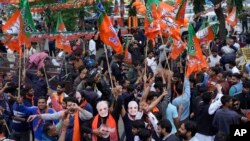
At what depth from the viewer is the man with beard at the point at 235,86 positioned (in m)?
9.52

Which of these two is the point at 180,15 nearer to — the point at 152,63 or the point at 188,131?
the point at 152,63

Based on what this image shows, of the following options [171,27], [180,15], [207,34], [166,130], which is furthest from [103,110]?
[207,34]

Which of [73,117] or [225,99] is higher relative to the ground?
[225,99]

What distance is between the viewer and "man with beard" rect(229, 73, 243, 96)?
952 centimetres

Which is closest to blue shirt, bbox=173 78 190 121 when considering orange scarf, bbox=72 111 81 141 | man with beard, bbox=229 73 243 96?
man with beard, bbox=229 73 243 96

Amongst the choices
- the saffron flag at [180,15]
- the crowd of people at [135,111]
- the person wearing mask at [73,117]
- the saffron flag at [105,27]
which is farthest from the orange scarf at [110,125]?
the saffron flag at [180,15]

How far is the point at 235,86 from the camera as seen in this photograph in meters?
9.65

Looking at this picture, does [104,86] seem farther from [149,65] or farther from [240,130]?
[240,130]

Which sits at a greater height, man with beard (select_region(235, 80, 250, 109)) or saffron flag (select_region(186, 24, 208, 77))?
saffron flag (select_region(186, 24, 208, 77))

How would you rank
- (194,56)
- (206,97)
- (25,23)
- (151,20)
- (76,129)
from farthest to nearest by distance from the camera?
(151,20), (25,23), (194,56), (206,97), (76,129)

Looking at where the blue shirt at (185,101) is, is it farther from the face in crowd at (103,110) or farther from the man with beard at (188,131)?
the man with beard at (188,131)

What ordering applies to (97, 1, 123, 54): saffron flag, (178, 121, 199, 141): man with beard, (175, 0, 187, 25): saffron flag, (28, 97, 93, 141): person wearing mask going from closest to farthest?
(178, 121, 199, 141): man with beard < (28, 97, 93, 141): person wearing mask < (97, 1, 123, 54): saffron flag < (175, 0, 187, 25): saffron flag

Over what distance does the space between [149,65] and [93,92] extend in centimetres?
533

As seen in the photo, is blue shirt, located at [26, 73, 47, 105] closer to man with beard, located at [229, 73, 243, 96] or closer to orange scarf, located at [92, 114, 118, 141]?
orange scarf, located at [92, 114, 118, 141]
